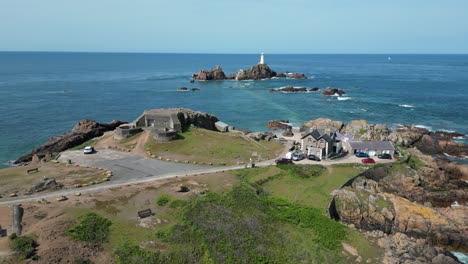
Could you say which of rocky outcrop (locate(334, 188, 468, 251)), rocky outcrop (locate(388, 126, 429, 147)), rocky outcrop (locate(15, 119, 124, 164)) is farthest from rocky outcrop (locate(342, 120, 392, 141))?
rocky outcrop (locate(15, 119, 124, 164))

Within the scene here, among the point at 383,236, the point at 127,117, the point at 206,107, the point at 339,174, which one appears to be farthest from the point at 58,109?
the point at 383,236

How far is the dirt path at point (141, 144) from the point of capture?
5291 cm

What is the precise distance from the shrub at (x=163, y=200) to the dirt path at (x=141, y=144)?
15.6 metres

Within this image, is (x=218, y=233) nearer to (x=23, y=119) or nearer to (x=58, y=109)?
(x=23, y=119)

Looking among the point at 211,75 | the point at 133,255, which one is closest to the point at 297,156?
the point at 133,255

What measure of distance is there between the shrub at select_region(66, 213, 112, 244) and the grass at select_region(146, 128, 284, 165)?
63.6ft

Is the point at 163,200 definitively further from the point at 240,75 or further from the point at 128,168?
the point at 240,75

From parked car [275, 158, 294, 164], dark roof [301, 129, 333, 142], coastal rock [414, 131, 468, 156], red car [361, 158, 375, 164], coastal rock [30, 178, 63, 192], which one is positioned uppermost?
dark roof [301, 129, 333, 142]

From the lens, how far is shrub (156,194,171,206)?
36.6 m

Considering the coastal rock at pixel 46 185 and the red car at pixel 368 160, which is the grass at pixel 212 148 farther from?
the coastal rock at pixel 46 185

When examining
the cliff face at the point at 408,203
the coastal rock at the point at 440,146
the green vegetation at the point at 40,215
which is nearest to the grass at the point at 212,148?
the cliff face at the point at 408,203

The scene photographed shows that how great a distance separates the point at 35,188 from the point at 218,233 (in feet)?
69.3

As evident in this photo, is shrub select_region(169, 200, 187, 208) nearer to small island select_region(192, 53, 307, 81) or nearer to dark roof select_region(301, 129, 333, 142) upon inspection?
dark roof select_region(301, 129, 333, 142)

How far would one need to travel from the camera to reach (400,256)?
110ft
